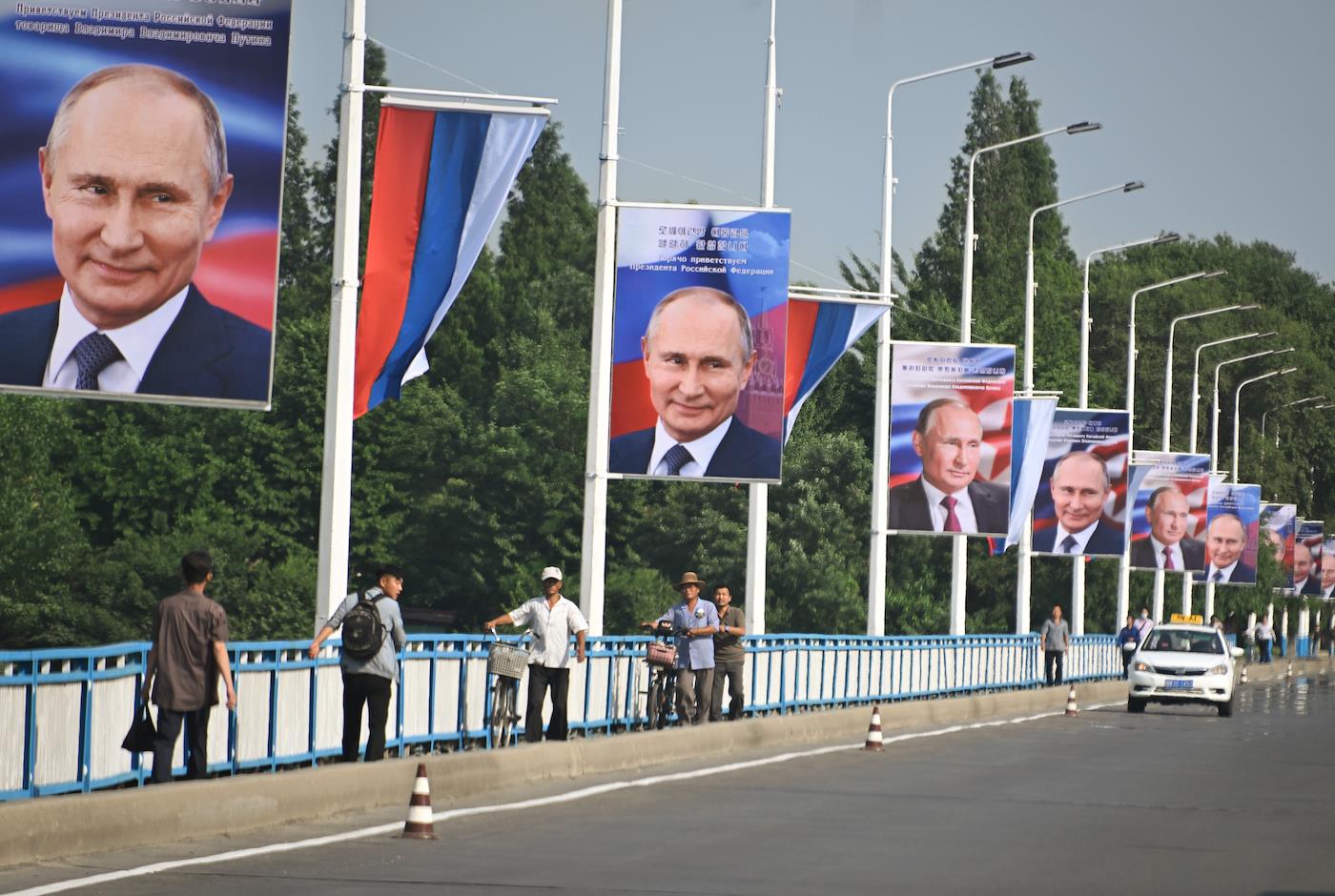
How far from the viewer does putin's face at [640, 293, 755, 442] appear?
28625 millimetres

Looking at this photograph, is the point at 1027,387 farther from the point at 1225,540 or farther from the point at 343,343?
the point at 343,343

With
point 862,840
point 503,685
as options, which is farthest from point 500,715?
point 862,840

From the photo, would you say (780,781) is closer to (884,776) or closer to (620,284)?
(884,776)

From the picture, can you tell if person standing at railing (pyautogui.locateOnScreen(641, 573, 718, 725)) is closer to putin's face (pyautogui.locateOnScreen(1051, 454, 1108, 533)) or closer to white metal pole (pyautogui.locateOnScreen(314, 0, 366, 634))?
white metal pole (pyautogui.locateOnScreen(314, 0, 366, 634))

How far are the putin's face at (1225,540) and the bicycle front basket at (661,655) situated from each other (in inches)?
1871

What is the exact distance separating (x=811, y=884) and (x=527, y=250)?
9402cm

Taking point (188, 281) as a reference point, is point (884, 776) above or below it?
below

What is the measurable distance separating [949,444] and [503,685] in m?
18.0

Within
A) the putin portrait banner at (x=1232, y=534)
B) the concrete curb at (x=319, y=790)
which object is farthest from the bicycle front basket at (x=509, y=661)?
the putin portrait banner at (x=1232, y=534)

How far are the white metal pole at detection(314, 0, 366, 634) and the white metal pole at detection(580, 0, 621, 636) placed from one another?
612cm

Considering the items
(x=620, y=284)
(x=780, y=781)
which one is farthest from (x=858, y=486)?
(x=780, y=781)

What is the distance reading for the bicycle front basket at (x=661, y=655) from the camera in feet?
89.7

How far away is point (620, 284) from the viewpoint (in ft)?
93.5

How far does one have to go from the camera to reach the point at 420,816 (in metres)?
15.8
